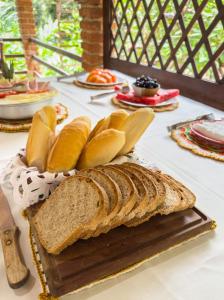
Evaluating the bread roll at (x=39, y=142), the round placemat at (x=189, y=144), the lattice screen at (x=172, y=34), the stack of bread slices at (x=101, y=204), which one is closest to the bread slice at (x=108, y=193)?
the stack of bread slices at (x=101, y=204)

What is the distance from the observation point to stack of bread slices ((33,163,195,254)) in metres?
0.37

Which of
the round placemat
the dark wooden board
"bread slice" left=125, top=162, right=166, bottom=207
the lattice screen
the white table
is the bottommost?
the white table

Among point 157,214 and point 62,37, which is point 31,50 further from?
point 157,214

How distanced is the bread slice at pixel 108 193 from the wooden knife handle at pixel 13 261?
0.09 meters

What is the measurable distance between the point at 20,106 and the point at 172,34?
3.23 ft

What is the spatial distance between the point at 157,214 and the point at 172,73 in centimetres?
111

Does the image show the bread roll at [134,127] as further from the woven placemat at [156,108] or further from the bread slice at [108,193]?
the woven placemat at [156,108]

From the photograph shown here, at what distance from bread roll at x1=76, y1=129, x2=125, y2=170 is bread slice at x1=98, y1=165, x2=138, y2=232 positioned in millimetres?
48

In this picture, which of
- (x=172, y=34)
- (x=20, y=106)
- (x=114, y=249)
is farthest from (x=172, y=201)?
(x=172, y=34)

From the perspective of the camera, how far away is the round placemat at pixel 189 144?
0.70m

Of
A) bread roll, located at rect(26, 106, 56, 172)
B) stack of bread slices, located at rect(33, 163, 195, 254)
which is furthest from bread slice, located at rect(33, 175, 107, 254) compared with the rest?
bread roll, located at rect(26, 106, 56, 172)

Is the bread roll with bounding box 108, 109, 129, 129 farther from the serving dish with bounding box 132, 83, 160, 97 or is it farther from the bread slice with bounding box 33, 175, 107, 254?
the serving dish with bounding box 132, 83, 160, 97

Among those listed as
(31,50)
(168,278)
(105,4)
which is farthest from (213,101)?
(31,50)

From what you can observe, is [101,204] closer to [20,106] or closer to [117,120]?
[117,120]
